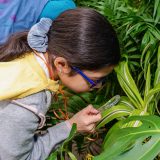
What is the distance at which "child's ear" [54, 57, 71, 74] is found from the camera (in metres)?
1.05

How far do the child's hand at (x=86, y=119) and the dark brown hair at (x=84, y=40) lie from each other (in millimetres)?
181

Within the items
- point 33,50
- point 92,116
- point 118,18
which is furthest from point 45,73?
Answer: point 118,18

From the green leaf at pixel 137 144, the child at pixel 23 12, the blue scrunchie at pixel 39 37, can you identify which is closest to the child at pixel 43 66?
the blue scrunchie at pixel 39 37

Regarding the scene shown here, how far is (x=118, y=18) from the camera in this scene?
4.85ft

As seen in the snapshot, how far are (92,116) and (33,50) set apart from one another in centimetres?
28

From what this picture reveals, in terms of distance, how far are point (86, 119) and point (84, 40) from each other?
0.87 feet

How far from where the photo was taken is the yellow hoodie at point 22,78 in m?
1.02

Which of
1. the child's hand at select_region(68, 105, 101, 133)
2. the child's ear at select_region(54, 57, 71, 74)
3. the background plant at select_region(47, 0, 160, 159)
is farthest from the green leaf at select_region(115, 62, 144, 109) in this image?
the child's ear at select_region(54, 57, 71, 74)

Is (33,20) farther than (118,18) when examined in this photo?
No

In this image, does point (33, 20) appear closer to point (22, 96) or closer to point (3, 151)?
point (22, 96)

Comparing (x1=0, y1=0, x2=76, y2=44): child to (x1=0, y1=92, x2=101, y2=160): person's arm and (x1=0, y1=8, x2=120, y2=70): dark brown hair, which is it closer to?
(x1=0, y1=8, x2=120, y2=70): dark brown hair

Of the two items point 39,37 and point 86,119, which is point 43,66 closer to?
point 39,37

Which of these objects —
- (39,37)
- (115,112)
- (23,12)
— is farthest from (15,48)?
(115,112)

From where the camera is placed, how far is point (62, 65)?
1064mm
